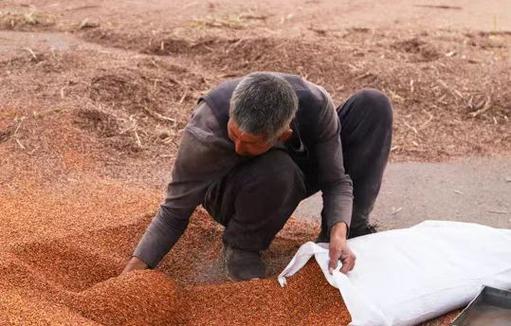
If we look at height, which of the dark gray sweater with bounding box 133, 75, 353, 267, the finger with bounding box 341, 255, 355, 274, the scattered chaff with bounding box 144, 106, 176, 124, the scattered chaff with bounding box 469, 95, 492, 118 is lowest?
the scattered chaff with bounding box 469, 95, 492, 118

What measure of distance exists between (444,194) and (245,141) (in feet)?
5.95

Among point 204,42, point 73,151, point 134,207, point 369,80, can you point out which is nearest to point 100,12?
point 204,42

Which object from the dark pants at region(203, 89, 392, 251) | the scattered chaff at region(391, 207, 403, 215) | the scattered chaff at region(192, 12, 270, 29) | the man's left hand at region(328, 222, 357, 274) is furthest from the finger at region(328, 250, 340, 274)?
the scattered chaff at region(192, 12, 270, 29)

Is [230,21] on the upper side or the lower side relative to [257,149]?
lower

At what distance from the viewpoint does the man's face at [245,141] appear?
2461mm

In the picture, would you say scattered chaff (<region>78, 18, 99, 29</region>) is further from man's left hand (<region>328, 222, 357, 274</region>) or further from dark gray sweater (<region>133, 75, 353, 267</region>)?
man's left hand (<region>328, 222, 357, 274</region>)

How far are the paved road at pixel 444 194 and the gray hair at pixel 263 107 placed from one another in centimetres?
131

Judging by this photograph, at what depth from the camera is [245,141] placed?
2490 mm

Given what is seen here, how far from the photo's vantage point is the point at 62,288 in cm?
269

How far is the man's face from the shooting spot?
2461 millimetres

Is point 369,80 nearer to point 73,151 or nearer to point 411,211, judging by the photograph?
point 411,211

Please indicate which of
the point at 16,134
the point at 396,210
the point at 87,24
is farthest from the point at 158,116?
the point at 87,24

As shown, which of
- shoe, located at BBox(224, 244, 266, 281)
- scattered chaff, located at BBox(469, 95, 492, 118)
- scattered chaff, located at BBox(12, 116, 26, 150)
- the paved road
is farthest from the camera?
scattered chaff, located at BBox(469, 95, 492, 118)

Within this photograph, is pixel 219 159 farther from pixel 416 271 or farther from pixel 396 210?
pixel 396 210
